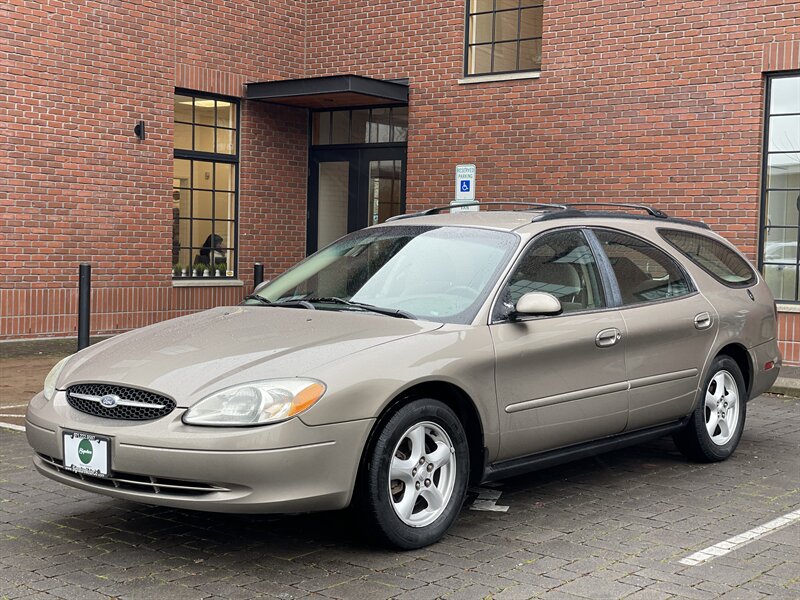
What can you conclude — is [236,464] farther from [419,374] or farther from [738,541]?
Result: [738,541]

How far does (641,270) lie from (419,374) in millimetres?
2194

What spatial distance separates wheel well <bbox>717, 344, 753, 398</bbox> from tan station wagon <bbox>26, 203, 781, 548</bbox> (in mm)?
15

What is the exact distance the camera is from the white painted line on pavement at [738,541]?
15.9ft

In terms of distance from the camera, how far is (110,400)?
475cm

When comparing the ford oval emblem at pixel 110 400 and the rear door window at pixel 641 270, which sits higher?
the rear door window at pixel 641 270

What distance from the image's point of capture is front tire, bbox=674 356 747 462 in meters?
6.80

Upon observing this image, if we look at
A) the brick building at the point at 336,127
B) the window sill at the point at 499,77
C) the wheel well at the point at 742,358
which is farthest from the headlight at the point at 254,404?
the window sill at the point at 499,77

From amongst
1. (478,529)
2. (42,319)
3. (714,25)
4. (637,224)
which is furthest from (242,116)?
(478,529)

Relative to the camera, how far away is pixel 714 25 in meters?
12.5

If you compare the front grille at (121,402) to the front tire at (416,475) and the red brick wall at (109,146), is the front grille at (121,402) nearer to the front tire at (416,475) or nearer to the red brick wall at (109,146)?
the front tire at (416,475)

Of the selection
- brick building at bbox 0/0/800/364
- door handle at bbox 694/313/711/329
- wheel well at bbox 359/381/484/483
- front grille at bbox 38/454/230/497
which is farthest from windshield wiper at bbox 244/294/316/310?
brick building at bbox 0/0/800/364

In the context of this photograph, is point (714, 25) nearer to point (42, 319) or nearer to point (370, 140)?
point (370, 140)

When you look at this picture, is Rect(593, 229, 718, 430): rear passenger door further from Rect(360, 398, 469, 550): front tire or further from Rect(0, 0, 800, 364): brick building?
Rect(0, 0, 800, 364): brick building

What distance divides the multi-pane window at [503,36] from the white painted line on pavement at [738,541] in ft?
30.6
